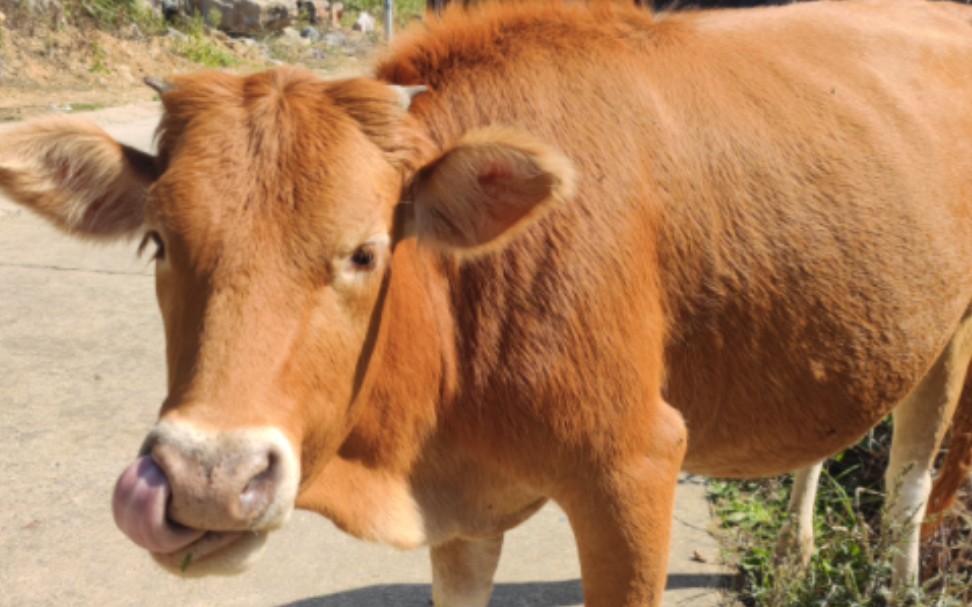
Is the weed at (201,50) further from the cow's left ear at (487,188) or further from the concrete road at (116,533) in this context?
the cow's left ear at (487,188)

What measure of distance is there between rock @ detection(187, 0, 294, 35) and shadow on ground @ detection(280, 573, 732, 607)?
14844 millimetres

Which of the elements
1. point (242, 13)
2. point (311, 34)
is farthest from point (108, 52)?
point (311, 34)

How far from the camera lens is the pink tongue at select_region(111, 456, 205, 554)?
6.14ft

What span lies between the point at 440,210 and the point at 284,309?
1.75 feet

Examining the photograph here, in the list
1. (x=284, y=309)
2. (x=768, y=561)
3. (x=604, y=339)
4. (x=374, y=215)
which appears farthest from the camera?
(x=768, y=561)

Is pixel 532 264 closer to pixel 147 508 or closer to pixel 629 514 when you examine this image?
pixel 629 514

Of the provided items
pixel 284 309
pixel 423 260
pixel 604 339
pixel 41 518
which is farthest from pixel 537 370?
pixel 41 518

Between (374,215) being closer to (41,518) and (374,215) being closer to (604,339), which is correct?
(604,339)

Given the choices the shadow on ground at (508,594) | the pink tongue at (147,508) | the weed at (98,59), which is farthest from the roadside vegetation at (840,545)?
the weed at (98,59)

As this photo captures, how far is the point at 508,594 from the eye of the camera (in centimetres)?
402

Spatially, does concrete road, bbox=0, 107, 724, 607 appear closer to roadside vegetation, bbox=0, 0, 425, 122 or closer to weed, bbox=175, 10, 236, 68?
roadside vegetation, bbox=0, 0, 425, 122

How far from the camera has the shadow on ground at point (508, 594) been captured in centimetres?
391

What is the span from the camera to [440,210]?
2.45m

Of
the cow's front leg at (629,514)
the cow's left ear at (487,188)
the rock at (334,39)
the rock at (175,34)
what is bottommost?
the rock at (334,39)
